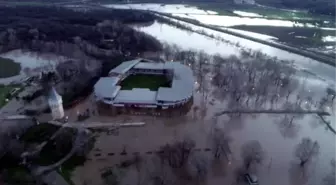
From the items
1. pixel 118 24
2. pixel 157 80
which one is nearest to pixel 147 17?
pixel 118 24

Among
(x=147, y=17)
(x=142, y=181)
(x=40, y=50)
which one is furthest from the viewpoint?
(x=147, y=17)

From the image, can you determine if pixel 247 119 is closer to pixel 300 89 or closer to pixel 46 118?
pixel 300 89

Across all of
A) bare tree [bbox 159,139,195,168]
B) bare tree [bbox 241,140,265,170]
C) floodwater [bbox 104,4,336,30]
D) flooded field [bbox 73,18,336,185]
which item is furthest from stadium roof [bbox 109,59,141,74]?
floodwater [bbox 104,4,336,30]

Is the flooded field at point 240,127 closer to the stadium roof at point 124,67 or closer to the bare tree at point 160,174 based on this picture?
the bare tree at point 160,174

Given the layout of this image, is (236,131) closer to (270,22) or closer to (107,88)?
(107,88)

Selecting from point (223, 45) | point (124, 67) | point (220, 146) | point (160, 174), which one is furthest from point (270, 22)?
point (160, 174)
